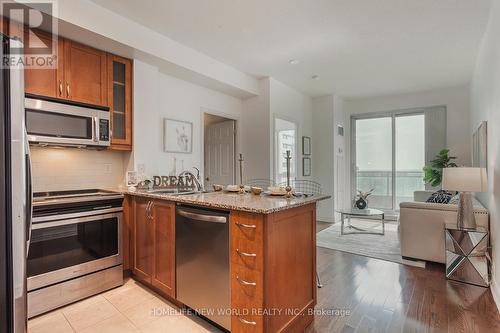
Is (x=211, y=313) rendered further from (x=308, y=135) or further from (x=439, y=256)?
(x=308, y=135)

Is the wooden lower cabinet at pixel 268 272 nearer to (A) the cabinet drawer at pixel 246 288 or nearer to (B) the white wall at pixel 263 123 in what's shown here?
(A) the cabinet drawer at pixel 246 288

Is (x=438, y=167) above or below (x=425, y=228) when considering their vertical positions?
above

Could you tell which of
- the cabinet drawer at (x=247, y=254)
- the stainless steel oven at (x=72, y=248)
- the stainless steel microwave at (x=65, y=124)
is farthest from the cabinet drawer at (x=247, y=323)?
the stainless steel microwave at (x=65, y=124)

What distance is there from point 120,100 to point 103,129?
1.46 feet

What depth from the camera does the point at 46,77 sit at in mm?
2373

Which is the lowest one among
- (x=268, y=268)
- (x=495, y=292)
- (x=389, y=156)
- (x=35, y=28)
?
(x=495, y=292)

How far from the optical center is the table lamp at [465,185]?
2.46m

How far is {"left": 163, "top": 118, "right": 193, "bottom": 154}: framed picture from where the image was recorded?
11.8 ft

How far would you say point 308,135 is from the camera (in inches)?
227

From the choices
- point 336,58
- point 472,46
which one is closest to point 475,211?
point 472,46

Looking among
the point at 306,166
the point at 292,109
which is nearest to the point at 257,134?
the point at 292,109

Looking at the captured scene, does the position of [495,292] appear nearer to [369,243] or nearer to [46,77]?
[369,243]

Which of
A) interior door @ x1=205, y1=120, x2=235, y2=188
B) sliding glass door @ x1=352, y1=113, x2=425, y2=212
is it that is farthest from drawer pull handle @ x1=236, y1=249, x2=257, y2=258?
sliding glass door @ x1=352, y1=113, x2=425, y2=212

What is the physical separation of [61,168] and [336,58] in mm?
3839
